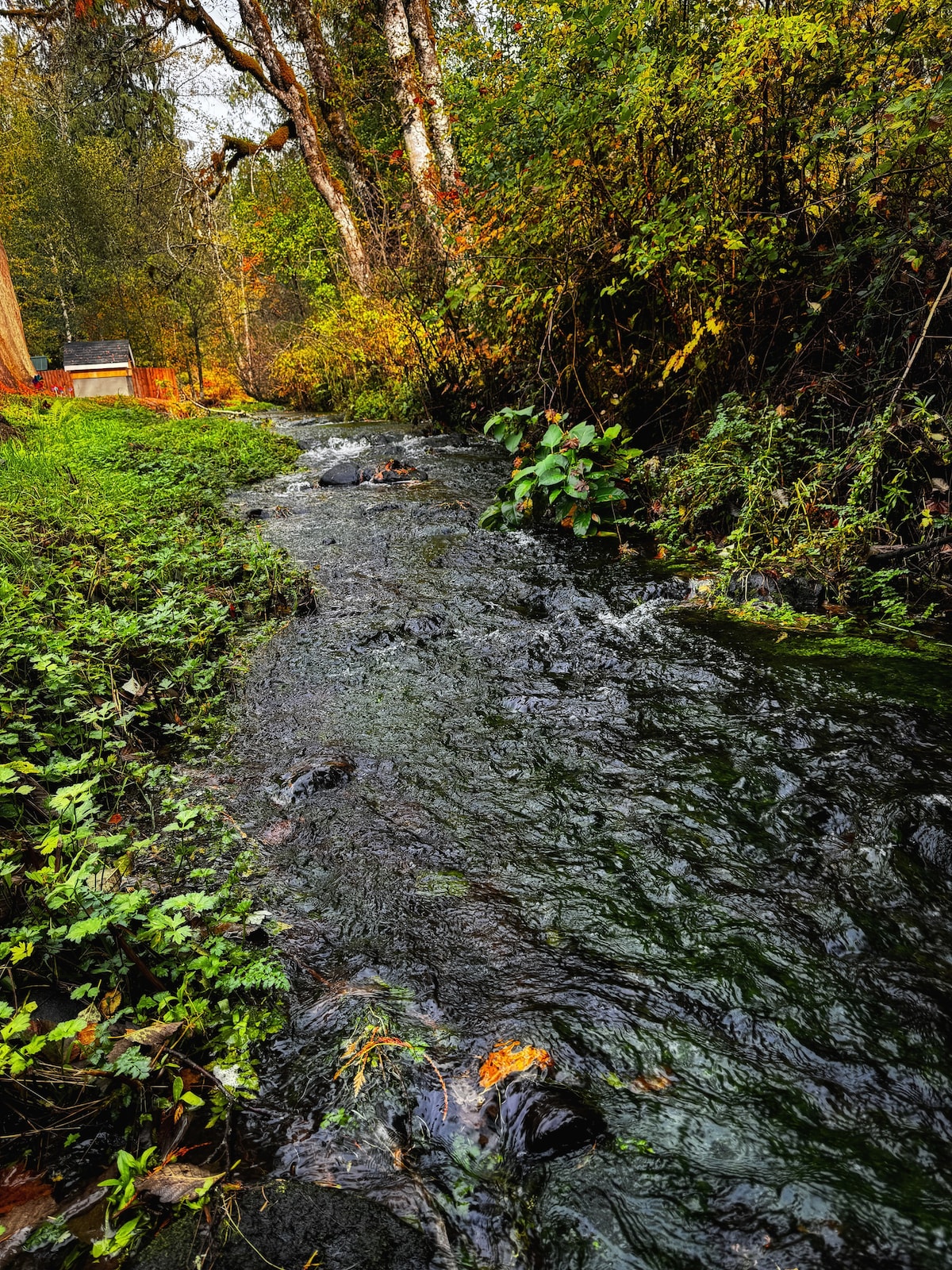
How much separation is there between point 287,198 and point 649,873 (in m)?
30.3

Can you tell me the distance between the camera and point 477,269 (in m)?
6.46

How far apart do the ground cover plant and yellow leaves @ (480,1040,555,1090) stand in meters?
0.59

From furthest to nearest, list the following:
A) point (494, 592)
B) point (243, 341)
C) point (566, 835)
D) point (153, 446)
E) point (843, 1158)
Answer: point (243, 341), point (153, 446), point (494, 592), point (566, 835), point (843, 1158)

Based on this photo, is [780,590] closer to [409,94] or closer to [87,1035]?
[87,1035]

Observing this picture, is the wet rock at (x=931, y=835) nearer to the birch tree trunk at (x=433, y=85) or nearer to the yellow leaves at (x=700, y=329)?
the yellow leaves at (x=700, y=329)

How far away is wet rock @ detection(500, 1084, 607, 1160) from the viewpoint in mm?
1436

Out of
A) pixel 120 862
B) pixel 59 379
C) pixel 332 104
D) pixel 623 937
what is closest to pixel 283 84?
pixel 332 104

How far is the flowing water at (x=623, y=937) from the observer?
1343mm

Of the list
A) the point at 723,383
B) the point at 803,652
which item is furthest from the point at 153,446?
the point at 803,652

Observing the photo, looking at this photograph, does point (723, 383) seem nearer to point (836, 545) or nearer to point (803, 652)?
point (836, 545)

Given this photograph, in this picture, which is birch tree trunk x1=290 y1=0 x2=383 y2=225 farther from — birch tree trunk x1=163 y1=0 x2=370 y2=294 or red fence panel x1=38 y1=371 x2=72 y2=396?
red fence panel x1=38 y1=371 x2=72 y2=396

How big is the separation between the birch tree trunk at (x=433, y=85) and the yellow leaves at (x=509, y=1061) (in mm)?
11842

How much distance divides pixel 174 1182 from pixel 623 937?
1.27m

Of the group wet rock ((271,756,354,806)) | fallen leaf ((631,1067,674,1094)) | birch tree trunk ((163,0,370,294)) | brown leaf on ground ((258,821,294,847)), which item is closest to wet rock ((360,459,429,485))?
wet rock ((271,756,354,806))
